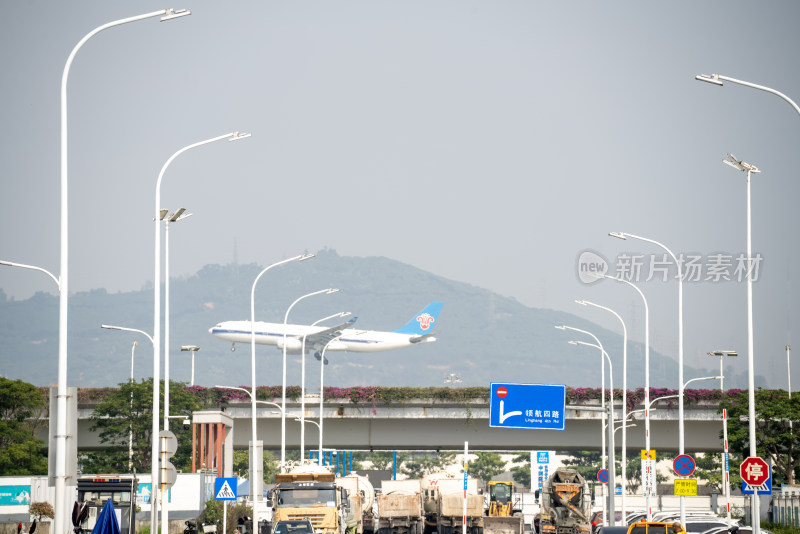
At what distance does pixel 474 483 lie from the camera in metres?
42.5

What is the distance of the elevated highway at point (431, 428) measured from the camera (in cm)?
7394

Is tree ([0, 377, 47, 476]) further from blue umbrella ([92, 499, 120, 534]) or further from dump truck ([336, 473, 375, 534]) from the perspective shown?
blue umbrella ([92, 499, 120, 534])

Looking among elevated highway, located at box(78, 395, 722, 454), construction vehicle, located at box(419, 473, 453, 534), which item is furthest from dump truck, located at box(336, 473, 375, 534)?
elevated highway, located at box(78, 395, 722, 454)

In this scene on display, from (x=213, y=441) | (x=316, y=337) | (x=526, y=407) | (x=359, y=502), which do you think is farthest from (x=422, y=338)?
(x=359, y=502)

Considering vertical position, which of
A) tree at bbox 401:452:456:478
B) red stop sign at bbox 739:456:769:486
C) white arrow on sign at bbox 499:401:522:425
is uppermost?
white arrow on sign at bbox 499:401:522:425

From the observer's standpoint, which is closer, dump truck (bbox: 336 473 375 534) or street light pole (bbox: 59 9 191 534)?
street light pole (bbox: 59 9 191 534)

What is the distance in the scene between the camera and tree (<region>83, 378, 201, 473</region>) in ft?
238

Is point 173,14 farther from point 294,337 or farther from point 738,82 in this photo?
point 294,337

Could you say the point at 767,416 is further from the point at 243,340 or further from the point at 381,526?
the point at 243,340

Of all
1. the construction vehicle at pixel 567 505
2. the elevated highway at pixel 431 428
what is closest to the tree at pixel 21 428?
the elevated highway at pixel 431 428

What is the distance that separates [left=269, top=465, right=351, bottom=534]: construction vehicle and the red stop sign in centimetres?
1217

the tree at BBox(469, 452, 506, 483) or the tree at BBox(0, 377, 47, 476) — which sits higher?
the tree at BBox(0, 377, 47, 476)

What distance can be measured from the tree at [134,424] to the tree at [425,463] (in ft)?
301

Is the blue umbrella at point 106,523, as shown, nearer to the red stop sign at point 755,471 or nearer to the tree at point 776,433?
the red stop sign at point 755,471
